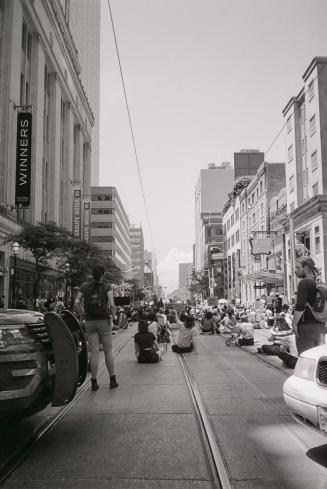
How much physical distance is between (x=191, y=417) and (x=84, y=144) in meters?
64.4

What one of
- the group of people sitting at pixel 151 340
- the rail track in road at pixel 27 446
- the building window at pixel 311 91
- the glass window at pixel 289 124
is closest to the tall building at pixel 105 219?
the glass window at pixel 289 124

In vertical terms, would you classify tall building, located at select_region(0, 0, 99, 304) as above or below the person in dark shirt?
above

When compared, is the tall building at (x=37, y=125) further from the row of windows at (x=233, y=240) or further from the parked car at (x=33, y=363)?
the row of windows at (x=233, y=240)

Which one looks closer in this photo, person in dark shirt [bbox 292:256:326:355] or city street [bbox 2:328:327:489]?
city street [bbox 2:328:327:489]

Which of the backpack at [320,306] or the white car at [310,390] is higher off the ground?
the backpack at [320,306]

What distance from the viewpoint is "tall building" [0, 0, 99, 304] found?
3244 cm

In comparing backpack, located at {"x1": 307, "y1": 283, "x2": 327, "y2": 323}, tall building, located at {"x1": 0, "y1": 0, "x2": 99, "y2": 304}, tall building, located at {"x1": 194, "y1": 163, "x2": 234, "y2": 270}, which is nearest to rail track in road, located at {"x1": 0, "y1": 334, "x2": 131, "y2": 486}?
backpack, located at {"x1": 307, "y1": 283, "x2": 327, "y2": 323}

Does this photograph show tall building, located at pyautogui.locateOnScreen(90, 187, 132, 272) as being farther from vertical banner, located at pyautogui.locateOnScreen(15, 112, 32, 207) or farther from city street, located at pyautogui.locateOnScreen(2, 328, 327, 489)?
city street, located at pyautogui.locateOnScreen(2, 328, 327, 489)

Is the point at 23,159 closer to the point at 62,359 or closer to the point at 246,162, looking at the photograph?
the point at 62,359

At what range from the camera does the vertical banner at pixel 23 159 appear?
32.7 metres

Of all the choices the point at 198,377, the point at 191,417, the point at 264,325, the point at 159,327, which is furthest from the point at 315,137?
the point at 191,417

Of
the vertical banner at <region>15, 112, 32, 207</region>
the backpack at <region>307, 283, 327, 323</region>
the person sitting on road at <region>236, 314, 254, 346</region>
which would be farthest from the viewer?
the vertical banner at <region>15, 112, 32, 207</region>

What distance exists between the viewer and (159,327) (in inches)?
671

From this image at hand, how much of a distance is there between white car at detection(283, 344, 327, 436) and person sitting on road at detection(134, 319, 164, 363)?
293 inches
